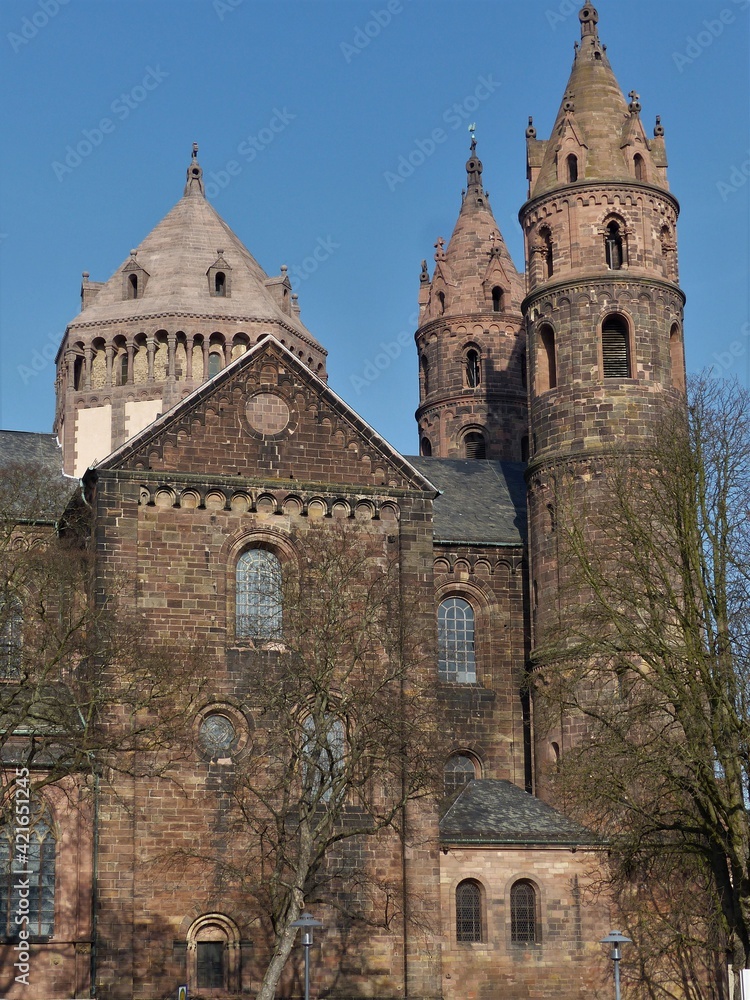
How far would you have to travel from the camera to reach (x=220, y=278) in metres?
66.2

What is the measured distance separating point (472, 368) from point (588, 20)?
59.0 feet

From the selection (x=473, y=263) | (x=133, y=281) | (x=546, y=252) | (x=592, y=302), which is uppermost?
(x=473, y=263)

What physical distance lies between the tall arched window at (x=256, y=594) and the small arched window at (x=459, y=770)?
8686mm

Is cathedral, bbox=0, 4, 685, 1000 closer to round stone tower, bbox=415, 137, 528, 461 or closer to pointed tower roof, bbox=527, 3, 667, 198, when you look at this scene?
pointed tower roof, bbox=527, 3, 667, 198

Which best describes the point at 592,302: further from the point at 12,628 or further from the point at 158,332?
the point at 12,628

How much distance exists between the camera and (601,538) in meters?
50.7

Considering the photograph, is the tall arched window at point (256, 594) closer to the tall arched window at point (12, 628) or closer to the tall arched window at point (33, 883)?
the tall arched window at point (12, 628)

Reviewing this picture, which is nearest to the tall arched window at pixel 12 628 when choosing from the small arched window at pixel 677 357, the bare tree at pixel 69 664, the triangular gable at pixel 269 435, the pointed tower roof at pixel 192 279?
the bare tree at pixel 69 664

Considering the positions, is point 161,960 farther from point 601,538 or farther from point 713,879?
point 601,538

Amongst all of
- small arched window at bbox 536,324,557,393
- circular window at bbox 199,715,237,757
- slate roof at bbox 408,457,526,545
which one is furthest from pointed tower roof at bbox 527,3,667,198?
circular window at bbox 199,715,237,757

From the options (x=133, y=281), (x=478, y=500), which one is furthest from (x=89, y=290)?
(x=478, y=500)

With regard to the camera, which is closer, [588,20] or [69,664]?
[69,664]

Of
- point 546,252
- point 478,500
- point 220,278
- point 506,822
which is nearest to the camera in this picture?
point 506,822

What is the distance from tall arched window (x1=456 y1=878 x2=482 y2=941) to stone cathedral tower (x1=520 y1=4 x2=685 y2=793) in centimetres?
572
